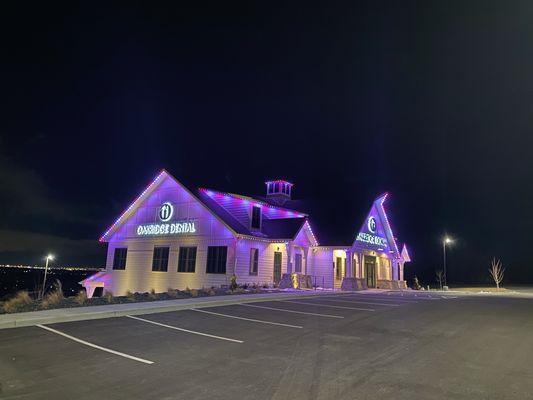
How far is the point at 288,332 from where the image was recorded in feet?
33.2

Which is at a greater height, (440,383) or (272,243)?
(272,243)

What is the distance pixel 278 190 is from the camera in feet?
126

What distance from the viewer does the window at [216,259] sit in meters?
A: 26.7

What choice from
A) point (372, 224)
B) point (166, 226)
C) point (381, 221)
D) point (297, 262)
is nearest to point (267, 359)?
point (297, 262)

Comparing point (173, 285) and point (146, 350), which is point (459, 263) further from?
point (146, 350)

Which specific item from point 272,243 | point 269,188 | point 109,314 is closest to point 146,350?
point 109,314

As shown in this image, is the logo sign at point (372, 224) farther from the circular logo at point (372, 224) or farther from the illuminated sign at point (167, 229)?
the illuminated sign at point (167, 229)

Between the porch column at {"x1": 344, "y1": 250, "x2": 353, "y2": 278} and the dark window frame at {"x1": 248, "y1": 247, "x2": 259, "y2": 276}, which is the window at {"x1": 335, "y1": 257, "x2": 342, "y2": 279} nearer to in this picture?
the porch column at {"x1": 344, "y1": 250, "x2": 353, "y2": 278}

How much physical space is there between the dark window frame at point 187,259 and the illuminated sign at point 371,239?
12.7 m

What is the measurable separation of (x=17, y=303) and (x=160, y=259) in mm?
17128

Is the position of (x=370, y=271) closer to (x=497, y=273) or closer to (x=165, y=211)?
(x=165, y=211)

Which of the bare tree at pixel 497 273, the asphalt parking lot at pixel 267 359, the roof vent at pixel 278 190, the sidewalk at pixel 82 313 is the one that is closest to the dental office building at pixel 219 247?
the roof vent at pixel 278 190

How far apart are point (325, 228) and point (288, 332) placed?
23.0 m

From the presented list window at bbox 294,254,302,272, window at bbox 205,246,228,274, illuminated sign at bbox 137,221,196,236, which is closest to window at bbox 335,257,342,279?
window at bbox 294,254,302,272
